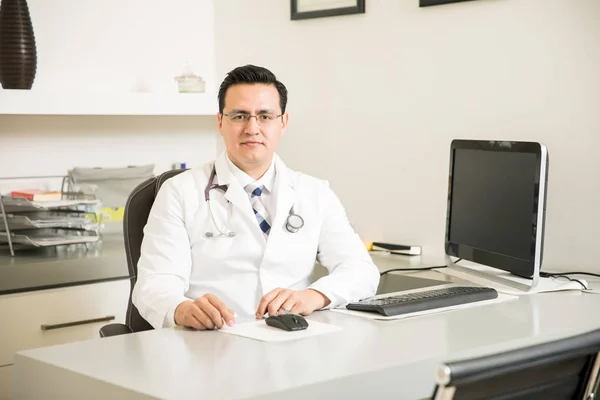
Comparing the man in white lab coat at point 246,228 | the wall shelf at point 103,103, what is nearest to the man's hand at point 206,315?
the man in white lab coat at point 246,228

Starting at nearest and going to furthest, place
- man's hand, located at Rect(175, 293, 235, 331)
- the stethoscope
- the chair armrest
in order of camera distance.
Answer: man's hand, located at Rect(175, 293, 235, 331), the chair armrest, the stethoscope

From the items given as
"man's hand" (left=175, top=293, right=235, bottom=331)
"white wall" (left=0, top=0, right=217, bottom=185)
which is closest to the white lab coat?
"man's hand" (left=175, top=293, right=235, bottom=331)

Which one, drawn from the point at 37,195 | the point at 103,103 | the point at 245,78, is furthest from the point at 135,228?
the point at 103,103

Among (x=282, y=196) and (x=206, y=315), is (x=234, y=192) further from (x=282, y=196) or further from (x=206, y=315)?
(x=206, y=315)

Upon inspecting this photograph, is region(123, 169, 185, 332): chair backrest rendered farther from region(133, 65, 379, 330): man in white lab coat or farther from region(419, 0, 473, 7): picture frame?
region(419, 0, 473, 7): picture frame

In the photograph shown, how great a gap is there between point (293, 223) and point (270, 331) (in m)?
0.61

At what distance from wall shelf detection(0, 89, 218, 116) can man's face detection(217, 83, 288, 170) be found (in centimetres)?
113

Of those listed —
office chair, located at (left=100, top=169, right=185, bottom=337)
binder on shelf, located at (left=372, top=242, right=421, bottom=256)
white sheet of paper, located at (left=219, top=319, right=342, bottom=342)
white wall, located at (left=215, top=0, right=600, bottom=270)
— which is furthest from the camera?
binder on shelf, located at (left=372, top=242, right=421, bottom=256)

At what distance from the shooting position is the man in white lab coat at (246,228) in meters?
2.47

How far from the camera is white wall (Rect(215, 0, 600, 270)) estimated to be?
2.77 metres

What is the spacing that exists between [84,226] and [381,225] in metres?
1.12

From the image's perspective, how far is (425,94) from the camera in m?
3.22

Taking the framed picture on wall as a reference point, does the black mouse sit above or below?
below

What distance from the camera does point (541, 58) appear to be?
2844 mm
